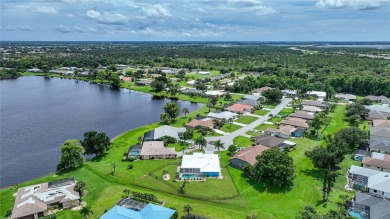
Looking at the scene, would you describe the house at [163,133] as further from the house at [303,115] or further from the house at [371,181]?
the house at [371,181]

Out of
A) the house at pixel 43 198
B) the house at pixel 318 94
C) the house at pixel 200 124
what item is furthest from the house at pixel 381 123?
the house at pixel 43 198

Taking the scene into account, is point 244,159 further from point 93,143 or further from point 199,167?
point 93,143

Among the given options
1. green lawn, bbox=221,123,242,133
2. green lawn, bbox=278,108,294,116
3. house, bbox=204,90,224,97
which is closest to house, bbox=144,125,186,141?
green lawn, bbox=221,123,242,133

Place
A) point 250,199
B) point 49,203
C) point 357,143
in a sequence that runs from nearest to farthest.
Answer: point 49,203, point 250,199, point 357,143

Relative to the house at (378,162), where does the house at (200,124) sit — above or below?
above

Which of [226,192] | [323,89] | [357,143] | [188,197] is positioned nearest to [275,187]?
[226,192]

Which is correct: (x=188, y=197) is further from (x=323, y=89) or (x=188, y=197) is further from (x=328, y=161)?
(x=323, y=89)
